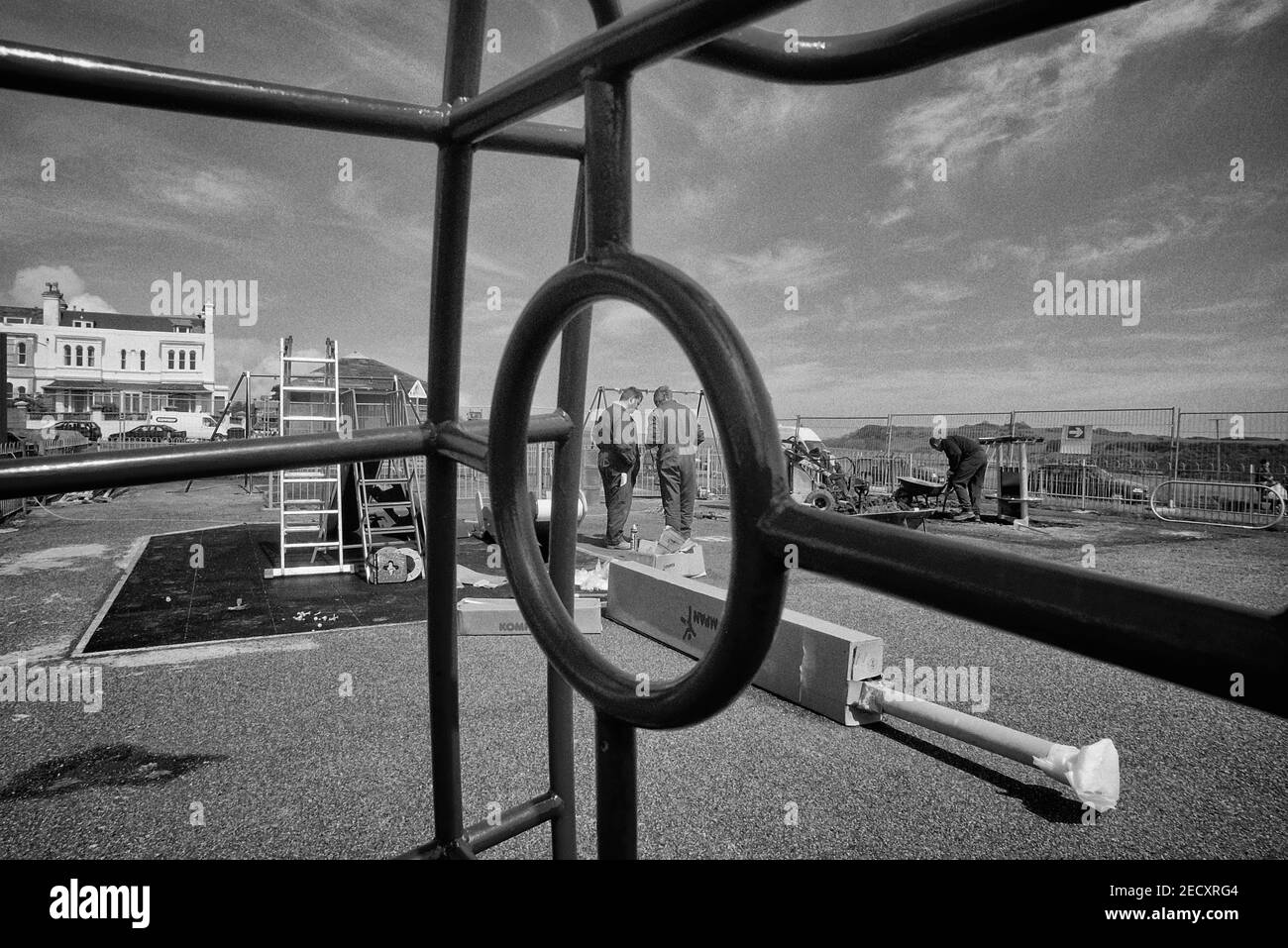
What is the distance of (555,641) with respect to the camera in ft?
2.21

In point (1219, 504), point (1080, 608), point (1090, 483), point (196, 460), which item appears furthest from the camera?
point (1090, 483)

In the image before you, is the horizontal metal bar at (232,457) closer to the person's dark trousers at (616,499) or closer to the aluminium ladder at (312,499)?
the aluminium ladder at (312,499)

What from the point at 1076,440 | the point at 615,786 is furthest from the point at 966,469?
the point at 615,786

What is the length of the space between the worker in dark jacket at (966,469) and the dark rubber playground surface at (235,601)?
6214 millimetres

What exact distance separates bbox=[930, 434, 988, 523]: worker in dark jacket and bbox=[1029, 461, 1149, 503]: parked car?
4.86 meters

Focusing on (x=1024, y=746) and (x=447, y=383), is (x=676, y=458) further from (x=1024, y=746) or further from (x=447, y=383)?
(x=447, y=383)

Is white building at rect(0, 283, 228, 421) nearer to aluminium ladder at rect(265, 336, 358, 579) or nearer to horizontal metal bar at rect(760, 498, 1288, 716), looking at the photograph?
aluminium ladder at rect(265, 336, 358, 579)

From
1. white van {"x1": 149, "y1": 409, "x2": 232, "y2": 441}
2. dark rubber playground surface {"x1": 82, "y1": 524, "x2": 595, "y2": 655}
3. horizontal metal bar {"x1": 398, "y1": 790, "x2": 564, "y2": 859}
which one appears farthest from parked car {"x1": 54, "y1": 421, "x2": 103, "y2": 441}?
horizontal metal bar {"x1": 398, "y1": 790, "x2": 564, "y2": 859}

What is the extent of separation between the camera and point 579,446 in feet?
3.19

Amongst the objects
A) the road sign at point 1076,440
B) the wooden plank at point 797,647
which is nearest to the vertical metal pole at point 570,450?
the wooden plank at point 797,647

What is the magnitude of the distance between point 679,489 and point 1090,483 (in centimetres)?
1021

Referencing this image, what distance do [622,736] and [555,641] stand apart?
114mm

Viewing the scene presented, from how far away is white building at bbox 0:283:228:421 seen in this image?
48.7m
